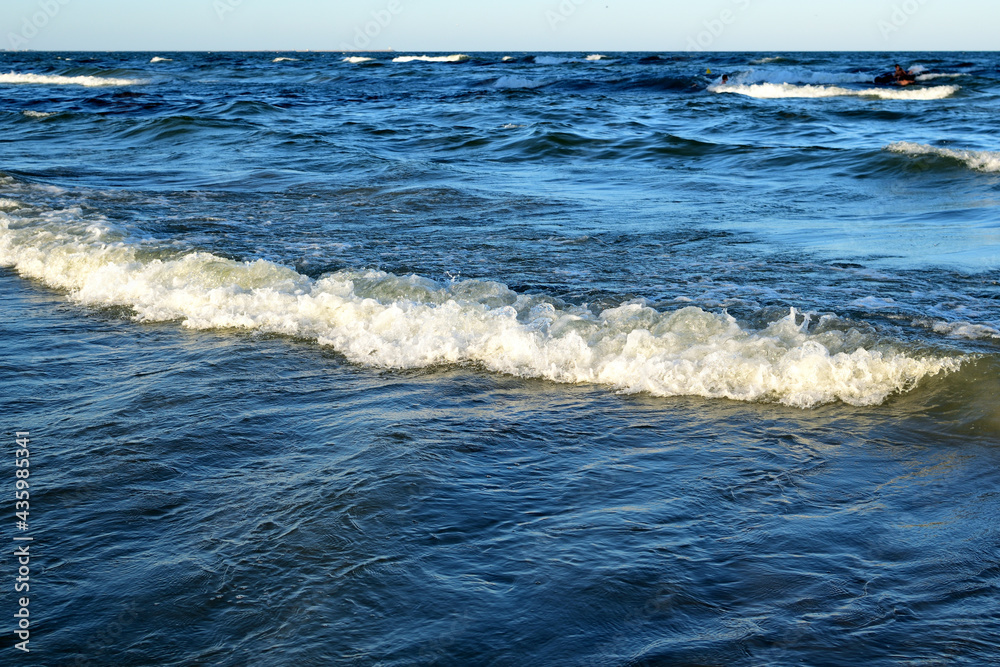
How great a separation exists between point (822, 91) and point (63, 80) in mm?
35735

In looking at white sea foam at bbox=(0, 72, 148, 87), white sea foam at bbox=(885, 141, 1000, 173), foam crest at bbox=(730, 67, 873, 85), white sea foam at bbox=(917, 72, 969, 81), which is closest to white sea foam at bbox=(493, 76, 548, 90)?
foam crest at bbox=(730, 67, 873, 85)

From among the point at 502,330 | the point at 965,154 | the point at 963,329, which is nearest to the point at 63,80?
the point at 965,154

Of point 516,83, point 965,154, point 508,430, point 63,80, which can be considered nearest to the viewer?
point 508,430

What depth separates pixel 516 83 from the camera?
34844 mm

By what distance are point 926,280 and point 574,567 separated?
4.59 metres

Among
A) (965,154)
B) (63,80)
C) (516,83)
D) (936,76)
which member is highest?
(63,80)

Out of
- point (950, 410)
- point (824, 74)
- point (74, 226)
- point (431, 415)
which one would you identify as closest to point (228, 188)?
point (74, 226)

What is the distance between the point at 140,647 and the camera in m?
2.33

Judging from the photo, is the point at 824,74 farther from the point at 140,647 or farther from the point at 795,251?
the point at 140,647

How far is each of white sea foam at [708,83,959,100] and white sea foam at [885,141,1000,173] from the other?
56.6ft

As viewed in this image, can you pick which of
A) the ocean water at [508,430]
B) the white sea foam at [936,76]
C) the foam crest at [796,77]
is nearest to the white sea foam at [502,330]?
the ocean water at [508,430]

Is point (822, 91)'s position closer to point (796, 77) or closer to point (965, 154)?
point (796, 77)

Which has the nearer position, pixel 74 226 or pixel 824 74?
pixel 74 226

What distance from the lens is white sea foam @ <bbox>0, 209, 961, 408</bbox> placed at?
432 centimetres
